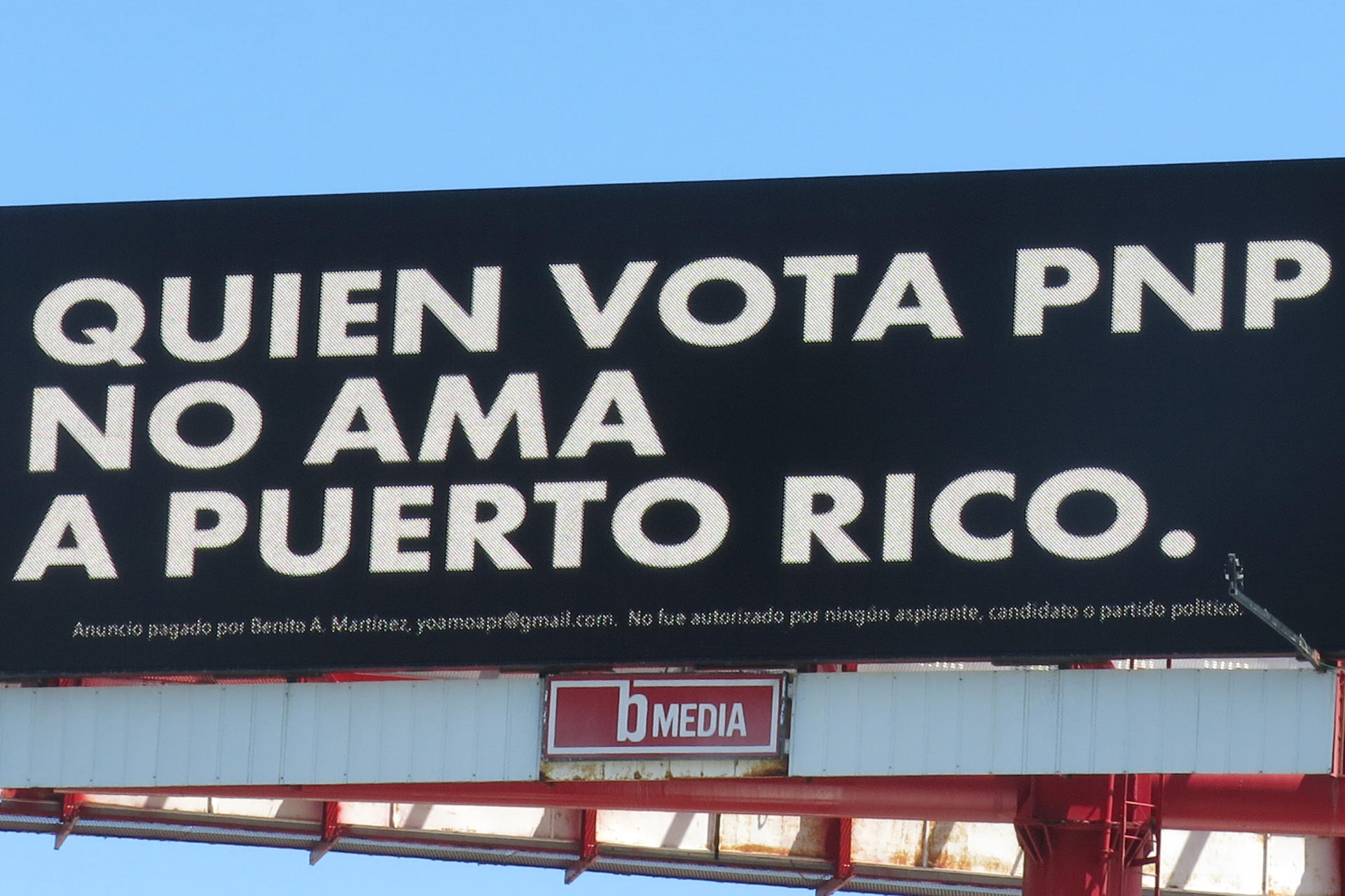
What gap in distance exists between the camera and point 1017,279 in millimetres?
20031

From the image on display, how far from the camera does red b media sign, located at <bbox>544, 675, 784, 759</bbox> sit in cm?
1975

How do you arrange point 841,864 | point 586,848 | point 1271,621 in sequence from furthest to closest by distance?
point 586,848 < point 841,864 < point 1271,621

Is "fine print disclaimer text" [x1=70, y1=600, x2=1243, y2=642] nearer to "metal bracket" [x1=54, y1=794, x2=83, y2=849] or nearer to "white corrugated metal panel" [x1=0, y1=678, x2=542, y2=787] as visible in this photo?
"white corrugated metal panel" [x1=0, y1=678, x2=542, y2=787]

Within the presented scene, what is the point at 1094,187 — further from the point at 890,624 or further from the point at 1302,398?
the point at 890,624

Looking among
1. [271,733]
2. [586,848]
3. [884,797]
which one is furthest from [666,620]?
[586,848]

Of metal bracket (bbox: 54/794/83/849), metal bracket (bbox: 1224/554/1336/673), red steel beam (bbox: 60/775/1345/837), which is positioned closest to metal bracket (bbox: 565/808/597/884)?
red steel beam (bbox: 60/775/1345/837)

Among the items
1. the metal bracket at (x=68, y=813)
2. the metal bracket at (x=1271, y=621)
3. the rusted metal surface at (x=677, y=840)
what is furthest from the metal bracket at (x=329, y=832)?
the metal bracket at (x=1271, y=621)

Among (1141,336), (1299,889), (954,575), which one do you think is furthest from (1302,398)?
(1299,889)

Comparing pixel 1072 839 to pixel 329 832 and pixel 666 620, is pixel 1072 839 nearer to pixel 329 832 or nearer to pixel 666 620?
pixel 666 620

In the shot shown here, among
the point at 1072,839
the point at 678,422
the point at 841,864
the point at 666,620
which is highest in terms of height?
the point at 678,422

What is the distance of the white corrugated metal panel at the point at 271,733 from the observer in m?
20.3

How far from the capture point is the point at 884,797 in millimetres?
20953

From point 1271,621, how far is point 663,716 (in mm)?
4224

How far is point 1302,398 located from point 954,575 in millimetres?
2598
